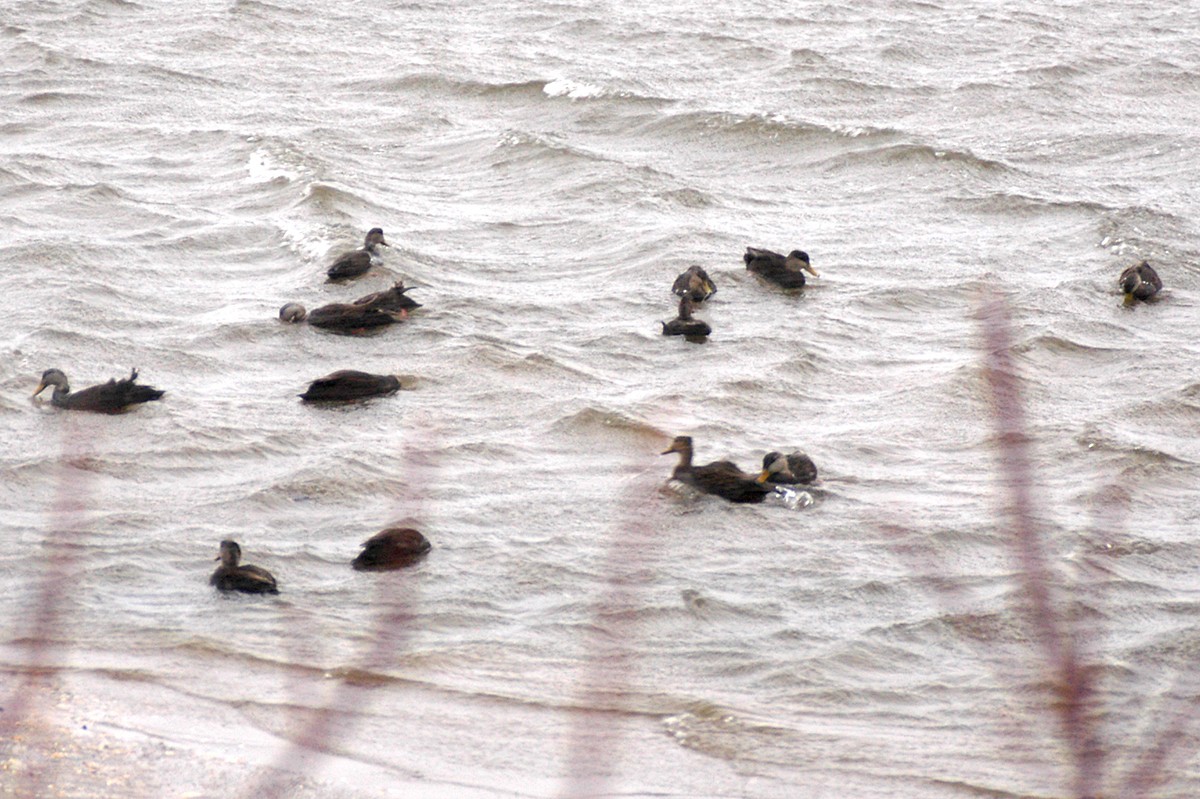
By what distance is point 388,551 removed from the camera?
9422mm

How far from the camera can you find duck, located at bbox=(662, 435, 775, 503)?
34.8 ft

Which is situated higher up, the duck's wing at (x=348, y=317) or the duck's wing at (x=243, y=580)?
the duck's wing at (x=243, y=580)

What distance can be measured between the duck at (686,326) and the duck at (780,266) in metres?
1.39

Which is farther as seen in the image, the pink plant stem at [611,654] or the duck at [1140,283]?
the duck at [1140,283]

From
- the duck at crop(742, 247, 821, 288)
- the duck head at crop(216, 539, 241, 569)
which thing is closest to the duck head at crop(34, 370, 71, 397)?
the duck head at crop(216, 539, 241, 569)

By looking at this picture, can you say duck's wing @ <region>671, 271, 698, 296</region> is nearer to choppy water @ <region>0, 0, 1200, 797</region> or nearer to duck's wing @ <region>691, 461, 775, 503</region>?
choppy water @ <region>0, 0, 1200, 797</region>

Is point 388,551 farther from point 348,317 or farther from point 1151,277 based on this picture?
point 1151,277

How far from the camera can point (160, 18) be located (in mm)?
26328

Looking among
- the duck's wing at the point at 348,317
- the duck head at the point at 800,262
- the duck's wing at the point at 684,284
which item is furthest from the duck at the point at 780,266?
the duck's wing at the point at 348,317

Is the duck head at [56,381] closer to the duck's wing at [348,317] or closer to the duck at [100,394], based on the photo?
the duck at [100,394]

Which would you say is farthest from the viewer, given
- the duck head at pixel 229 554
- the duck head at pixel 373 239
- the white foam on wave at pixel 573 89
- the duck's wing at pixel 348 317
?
the white foam on wave at pixel 573 89

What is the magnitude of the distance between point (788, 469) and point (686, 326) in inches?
131

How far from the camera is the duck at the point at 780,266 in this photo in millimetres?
15250

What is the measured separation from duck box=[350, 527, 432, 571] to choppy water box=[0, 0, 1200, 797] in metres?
0.18
